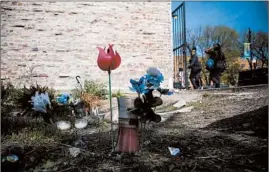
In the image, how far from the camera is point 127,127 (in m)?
1.79

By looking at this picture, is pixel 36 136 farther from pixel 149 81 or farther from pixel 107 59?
pixel 149 81

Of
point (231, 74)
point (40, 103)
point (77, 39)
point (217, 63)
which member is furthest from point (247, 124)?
point (231, 74)

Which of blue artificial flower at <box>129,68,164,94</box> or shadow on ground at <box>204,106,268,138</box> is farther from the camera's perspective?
shadow on ground at <box>204,106,268,138</box>

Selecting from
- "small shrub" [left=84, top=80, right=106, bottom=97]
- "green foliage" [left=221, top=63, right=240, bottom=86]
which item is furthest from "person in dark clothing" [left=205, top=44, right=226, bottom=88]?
"green foliage" [left=221, top=63, right=240, bottom=86]

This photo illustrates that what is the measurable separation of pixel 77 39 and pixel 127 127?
601cm

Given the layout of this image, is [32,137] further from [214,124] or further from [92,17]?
[92,17]

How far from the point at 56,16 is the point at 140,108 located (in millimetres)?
6403

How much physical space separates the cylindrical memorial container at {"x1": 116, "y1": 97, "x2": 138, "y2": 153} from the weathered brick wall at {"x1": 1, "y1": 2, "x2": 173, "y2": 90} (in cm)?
575

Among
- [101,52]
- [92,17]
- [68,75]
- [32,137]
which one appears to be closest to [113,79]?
[68,75]

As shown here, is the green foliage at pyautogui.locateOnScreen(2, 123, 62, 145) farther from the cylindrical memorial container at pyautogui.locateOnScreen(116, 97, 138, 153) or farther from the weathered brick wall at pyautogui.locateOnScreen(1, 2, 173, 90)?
the weathered brick wall at pyautogui.locateOnScreen(1, 2, 173, 90)

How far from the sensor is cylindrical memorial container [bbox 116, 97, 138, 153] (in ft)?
5.73

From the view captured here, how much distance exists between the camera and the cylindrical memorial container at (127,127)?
5.73ft

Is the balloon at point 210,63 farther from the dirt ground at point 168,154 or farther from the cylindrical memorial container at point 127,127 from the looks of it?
the cylindrical memorial container at point 127,127

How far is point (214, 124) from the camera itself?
9.53ft
